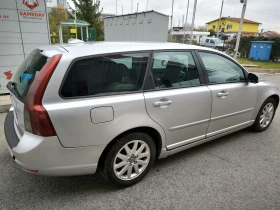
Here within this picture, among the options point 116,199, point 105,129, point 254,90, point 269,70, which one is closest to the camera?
point 105,129

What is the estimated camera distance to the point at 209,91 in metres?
2.86

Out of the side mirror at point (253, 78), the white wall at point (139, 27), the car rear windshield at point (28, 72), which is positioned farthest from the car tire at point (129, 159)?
the white wall at point (139, 27)

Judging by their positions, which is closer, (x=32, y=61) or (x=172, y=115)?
(x=32, y=61)

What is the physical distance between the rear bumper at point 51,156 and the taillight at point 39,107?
7 centimetres

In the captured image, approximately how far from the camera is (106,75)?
7.16ft

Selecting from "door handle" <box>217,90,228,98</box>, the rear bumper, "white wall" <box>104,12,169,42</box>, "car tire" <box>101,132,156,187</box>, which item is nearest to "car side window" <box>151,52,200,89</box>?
"door handle" <box>217,90,228,98</box>

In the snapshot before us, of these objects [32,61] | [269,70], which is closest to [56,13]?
[269,70]

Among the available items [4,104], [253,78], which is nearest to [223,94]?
[253,78]

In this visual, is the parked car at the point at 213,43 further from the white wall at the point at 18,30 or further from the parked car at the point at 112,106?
the parked car at the point at 112,106

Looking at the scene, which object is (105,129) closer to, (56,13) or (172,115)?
(172,115)

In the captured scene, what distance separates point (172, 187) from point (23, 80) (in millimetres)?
1947

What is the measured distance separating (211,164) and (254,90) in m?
1.40

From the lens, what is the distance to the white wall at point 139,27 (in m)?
13.2

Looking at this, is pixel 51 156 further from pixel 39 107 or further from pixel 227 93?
pixel 227 93
